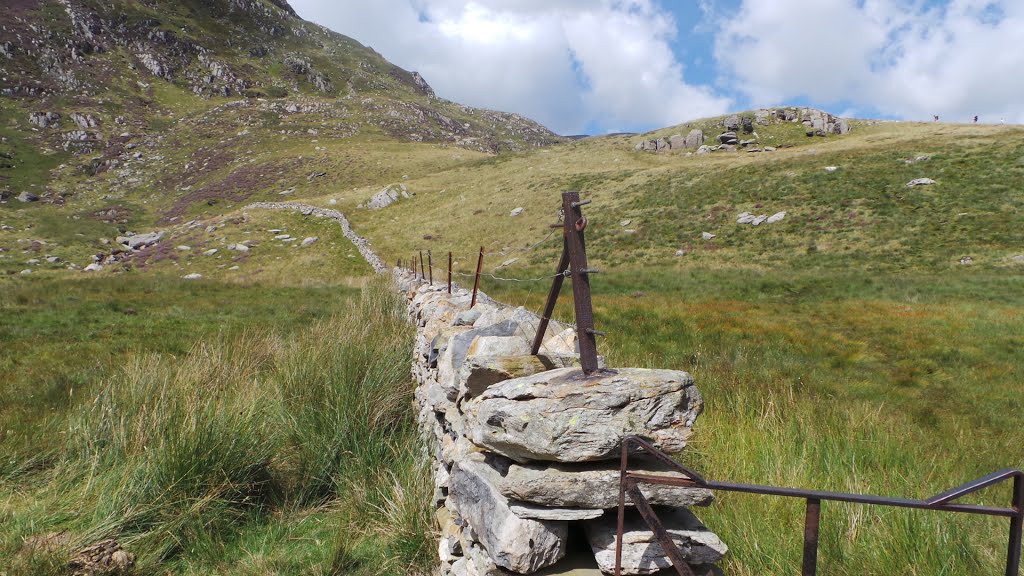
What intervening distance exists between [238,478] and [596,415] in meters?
3.90

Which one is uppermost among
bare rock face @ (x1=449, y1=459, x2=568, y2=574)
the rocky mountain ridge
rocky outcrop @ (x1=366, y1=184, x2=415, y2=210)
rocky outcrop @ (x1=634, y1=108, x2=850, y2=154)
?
the rocky mountain ridge

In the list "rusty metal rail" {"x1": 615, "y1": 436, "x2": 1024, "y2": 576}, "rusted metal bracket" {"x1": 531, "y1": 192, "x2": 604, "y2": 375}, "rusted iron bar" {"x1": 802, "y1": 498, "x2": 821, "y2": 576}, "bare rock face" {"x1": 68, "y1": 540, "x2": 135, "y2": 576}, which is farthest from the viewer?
"bare rock face" {"x1": 68, "y1": 540, "x2": 135, "y2": 576}

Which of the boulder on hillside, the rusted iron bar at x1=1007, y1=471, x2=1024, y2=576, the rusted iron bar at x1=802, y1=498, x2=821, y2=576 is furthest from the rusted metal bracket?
the boulder on hillside

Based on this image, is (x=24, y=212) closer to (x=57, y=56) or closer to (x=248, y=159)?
(x=248, y=159)

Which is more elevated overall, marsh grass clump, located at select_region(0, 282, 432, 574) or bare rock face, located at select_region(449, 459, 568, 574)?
bare rock face, located at select_region(449, 459, 568, 574)

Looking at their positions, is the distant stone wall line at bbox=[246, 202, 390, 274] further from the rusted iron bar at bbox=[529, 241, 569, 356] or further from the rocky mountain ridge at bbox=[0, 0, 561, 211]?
the rocky mountain ridge at bbox=[0, 0, 561, 211]

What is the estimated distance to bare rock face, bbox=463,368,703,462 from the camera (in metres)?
2.33

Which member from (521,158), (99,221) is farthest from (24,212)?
(521,158)

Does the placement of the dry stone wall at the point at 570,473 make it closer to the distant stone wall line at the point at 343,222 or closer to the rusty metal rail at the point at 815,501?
the rusty metal rail at the point at 815,501

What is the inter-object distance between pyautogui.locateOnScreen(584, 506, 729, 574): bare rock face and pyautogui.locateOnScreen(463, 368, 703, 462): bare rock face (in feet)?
1.18

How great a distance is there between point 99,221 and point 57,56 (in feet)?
247

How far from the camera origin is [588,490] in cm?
231

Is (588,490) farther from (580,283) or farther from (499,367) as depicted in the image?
(499,367)

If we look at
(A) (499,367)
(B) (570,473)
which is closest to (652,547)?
(B) (570,473)
